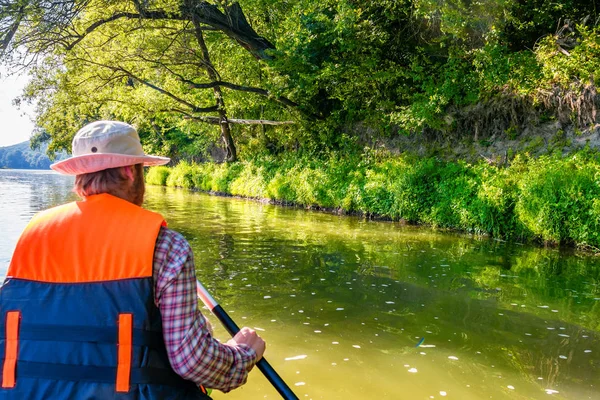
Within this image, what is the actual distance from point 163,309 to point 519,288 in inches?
235

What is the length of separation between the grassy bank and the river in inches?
21.2

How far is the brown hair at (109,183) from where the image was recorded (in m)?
2.01

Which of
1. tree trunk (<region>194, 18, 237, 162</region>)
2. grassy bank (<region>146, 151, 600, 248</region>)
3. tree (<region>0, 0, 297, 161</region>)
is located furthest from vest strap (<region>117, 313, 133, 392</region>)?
tree trunk (<region>194, 18, 237, 162</region>)

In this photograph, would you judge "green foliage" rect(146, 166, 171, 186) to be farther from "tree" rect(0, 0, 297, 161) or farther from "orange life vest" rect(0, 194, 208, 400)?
"orange life vest" rect(0, 194, 208, 400)

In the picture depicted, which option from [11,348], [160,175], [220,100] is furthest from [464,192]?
[160,175]

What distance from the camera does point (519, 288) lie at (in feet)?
22.0

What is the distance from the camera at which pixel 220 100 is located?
2261 cm


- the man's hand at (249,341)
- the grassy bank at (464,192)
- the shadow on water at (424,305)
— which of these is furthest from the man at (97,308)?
the grassy bank at (464,192)

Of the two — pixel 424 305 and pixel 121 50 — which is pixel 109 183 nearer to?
pixel 424 305

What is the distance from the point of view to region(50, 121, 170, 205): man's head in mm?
1995

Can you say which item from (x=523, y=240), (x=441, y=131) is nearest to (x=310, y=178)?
(x=441, y=131)

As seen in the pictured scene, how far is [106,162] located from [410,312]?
434cm

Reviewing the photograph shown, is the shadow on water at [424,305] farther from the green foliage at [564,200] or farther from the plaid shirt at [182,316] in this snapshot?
the plaid shirt at [182,316]

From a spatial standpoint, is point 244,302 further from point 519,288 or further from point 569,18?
point 569,18
